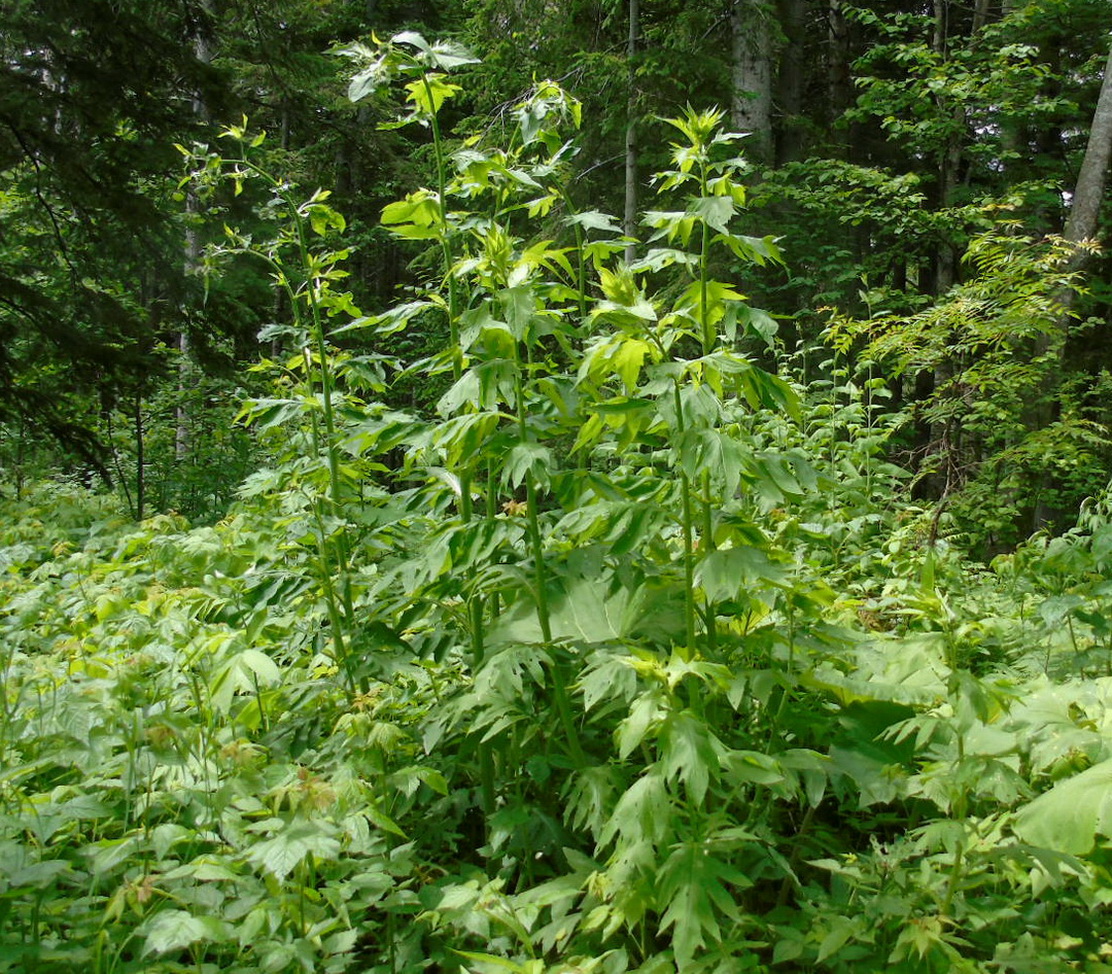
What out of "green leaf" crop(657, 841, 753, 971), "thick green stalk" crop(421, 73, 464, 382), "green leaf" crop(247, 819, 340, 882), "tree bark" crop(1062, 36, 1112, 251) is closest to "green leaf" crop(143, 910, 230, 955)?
"green leaf" crop(247, 819, 340, 882)

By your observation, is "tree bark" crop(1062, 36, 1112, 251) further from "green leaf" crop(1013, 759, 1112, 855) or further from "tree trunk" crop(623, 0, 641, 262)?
"green leaf" crop(1013, 759, 1112, 855)

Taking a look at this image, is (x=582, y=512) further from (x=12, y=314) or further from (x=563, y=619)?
(x=12, y=314)

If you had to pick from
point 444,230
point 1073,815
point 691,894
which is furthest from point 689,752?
point 444,230

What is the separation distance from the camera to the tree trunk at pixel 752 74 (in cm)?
857

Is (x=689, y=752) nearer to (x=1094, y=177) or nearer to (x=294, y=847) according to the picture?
(x=294, y=847)

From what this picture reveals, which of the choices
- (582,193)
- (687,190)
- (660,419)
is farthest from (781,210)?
(660,419)

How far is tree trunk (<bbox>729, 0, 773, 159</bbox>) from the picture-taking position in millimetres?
8570

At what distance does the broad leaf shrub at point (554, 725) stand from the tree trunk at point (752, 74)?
6.61 meters

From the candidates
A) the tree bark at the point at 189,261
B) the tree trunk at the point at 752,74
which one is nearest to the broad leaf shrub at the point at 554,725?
the tree bark at the point at 189,261

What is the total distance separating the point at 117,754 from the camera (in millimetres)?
2529

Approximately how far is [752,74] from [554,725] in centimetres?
823

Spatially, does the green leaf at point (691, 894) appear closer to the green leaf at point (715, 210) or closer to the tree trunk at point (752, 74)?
the green leaf at point (715, 210)

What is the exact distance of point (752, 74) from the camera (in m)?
8.73

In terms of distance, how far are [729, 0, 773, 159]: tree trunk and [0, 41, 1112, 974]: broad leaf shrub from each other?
6608mm
